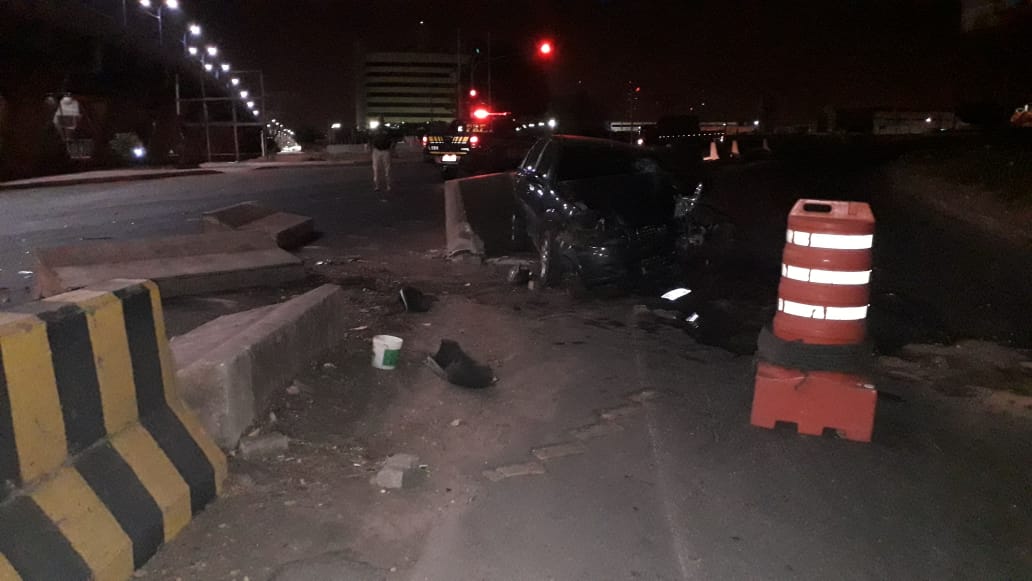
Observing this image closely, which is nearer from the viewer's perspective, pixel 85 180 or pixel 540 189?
pixel 540 189

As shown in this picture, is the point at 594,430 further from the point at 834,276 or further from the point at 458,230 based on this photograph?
the point at 458,230

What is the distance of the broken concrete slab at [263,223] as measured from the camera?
42.2ft

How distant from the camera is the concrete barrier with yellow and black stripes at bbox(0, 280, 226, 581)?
10.9 feet

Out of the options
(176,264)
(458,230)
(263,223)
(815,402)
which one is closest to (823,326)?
(815,402)

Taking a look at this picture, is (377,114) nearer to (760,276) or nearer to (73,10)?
(73,10)

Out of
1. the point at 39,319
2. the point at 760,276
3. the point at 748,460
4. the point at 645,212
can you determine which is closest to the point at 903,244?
the point at 760,276

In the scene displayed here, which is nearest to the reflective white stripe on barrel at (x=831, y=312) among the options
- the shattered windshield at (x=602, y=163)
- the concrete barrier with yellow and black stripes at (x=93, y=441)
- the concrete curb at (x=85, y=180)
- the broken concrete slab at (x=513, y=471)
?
the broken concrete slab at (x=513, y=471)

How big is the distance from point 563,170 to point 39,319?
761 centimetres

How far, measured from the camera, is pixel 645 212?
9945 millimetres

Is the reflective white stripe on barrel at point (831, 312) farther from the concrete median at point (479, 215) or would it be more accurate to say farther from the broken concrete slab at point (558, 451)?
the concrete median at point (479, 215)

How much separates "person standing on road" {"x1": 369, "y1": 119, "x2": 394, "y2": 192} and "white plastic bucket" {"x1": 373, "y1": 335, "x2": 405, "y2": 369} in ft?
52.3

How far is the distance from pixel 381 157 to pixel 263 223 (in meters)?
10.1

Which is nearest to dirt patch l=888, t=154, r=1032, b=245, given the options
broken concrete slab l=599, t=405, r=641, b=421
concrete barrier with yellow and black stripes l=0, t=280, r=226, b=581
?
broken concrete slab l=599, t=405, r=641, b=421

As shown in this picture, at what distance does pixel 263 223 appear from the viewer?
13547 millimetres
